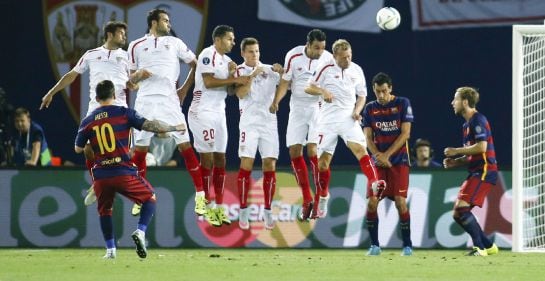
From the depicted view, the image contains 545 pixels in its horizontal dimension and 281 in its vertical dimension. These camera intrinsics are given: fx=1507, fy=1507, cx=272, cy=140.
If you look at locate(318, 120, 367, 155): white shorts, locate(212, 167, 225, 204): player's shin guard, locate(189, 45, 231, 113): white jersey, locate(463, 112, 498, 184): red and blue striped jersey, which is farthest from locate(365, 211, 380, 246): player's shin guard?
locate(189, 45, 231, 113): white jersey

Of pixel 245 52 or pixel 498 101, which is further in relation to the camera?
pixel 498 101

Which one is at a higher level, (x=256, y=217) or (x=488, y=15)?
(x=488, y=15)

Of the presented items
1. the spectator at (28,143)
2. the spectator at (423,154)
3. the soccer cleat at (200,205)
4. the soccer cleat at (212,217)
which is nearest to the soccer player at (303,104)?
the soccer cleat at (212,217)

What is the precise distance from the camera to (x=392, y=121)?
14914 mm

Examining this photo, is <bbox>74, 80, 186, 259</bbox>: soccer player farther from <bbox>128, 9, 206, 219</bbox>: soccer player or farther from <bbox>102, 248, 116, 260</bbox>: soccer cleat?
<bbox>128, 9, 206, 219</bbox>: soccer player

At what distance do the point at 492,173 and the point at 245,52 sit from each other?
280 cm

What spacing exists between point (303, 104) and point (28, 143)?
4.08m

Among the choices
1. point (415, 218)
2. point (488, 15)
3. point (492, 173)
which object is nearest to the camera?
point (492, 173)

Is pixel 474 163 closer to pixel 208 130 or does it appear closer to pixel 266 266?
pixel 208 130

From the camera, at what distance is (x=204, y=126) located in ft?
49.7

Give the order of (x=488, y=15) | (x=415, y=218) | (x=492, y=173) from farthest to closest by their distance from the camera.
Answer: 1. (x=488, y=15)
2. (x=415, y=218)
3. (x=492, y=173)

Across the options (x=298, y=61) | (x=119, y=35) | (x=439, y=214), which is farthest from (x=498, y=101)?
(x=119, y=35)

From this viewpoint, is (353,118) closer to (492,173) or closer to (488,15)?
(492,173)

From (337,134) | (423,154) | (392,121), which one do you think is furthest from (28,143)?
(392,121)
